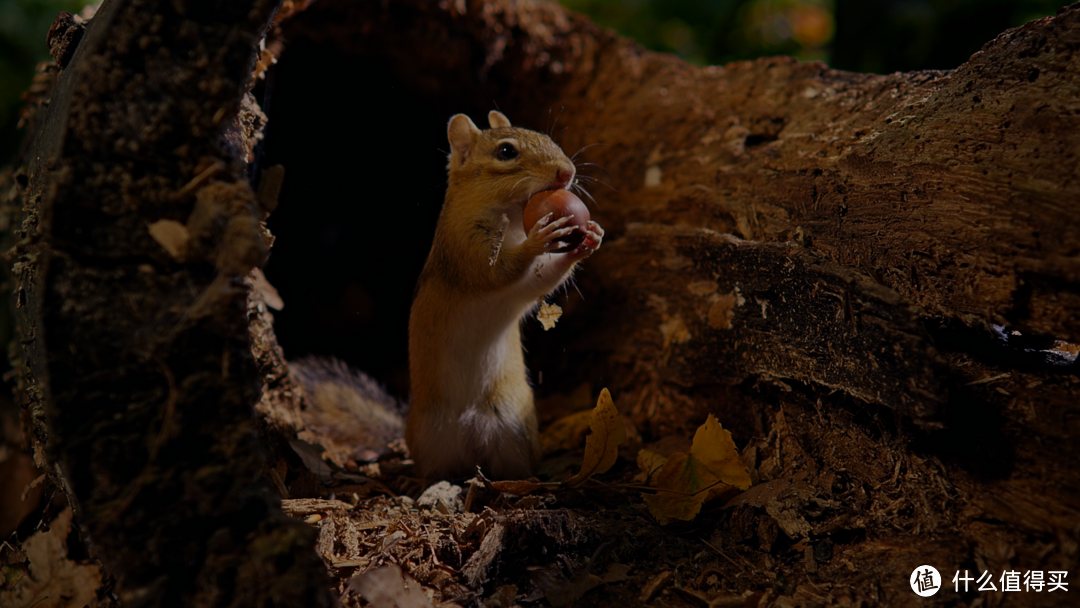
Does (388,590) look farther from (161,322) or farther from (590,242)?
(590,242)

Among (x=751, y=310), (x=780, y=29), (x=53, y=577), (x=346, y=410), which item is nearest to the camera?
(x=53, y=577)

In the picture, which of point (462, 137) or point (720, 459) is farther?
point (462, 137)

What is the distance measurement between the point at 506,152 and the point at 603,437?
1381 millimetres

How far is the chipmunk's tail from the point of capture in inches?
136

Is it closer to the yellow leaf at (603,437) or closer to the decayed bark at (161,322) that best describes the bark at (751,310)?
the decayed bark at (161,322)

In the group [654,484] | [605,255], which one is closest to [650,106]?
[605,255]

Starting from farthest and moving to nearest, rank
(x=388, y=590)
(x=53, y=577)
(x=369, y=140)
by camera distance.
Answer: (x=369, y=140) → (x=53, y=577) → (x=388, y=590)

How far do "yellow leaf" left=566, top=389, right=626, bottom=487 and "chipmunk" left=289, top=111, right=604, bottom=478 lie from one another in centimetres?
57

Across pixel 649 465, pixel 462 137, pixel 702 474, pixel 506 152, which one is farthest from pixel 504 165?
pixel 702 474

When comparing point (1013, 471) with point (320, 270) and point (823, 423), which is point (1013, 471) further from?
point (320, 270)

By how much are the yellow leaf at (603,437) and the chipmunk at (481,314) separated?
0.57 meters

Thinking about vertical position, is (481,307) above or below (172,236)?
above

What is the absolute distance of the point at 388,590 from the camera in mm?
1697

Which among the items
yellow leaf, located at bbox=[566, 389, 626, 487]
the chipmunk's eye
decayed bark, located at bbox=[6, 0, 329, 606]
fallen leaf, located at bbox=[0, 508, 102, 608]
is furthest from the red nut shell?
fallen leaf, located at bbox=[0, 508, 102, 608]
